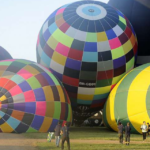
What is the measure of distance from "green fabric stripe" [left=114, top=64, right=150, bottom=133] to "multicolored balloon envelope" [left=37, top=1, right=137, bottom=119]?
2.48 ft

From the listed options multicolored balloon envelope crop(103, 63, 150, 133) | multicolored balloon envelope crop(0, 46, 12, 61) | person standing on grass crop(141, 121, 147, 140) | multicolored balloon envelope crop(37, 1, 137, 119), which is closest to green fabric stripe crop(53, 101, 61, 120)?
multicolored balloon envelope crop(37, 1, 137, 119)

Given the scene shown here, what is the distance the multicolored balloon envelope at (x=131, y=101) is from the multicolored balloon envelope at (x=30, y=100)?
82.4 inches

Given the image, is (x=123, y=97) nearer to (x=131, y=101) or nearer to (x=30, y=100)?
(x=131, y=101)

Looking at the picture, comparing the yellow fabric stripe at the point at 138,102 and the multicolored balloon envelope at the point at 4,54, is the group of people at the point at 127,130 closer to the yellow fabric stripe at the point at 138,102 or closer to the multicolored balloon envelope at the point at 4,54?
the yellow fabric stripe at the point at 138,102

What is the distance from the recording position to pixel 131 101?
42.8 ft

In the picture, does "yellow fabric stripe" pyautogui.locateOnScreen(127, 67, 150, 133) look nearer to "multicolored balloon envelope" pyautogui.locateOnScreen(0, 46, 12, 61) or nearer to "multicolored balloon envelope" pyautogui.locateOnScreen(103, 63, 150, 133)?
"multicolored balloon envelope" pyautogui.locateOnScreen(103, 63, 150, 133)

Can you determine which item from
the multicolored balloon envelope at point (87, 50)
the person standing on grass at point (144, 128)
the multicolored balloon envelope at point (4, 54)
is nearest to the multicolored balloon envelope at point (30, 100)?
the multicolored balloon envelope at point (87, 50)

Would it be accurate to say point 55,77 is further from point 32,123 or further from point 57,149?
point 57,149

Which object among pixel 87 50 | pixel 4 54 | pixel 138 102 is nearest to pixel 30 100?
pixel 87 50

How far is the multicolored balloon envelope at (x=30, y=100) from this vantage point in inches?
476

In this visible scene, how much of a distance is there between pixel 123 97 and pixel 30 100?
403cm

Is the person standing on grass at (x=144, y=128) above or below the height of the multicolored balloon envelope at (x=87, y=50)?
below

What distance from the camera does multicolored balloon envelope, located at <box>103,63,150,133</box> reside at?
12.7m

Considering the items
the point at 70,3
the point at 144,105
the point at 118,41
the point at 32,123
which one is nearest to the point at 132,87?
the point at 144,105
